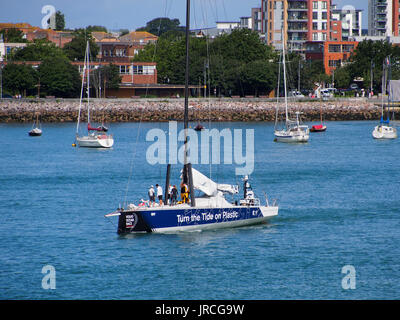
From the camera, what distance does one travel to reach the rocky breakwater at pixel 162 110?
114750mm

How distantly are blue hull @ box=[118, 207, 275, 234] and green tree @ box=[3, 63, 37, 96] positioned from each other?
94.9m

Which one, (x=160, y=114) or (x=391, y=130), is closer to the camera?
(x=391, y=130)

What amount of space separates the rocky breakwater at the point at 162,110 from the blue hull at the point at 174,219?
7782cm

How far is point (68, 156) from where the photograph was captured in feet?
229

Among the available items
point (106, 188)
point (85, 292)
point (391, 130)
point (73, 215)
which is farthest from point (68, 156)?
point (85, 292)

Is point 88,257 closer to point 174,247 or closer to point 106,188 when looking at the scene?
point 174,247

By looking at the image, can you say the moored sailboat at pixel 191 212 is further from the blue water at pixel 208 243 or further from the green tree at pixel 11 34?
the green tree at pixel 11 34

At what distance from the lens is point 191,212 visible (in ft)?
107

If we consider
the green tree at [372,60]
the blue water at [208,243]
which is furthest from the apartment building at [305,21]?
the blue water at [208,243]

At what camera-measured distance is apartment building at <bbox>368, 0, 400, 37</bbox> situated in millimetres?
185250
